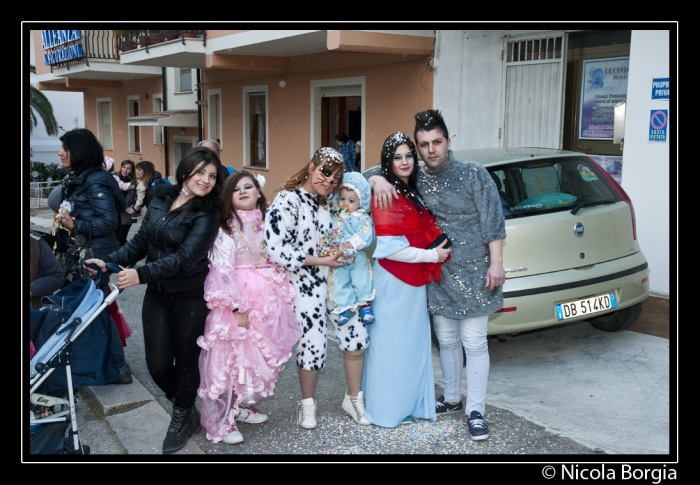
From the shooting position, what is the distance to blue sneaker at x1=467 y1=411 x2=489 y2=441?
3936 millimetres

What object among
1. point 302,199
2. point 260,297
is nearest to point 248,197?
point 302,199

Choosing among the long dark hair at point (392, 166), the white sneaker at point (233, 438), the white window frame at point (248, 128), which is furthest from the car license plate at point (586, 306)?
the white window frame at point (248, 128)

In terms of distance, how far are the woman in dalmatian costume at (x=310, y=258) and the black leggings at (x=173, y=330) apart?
1.77 ft

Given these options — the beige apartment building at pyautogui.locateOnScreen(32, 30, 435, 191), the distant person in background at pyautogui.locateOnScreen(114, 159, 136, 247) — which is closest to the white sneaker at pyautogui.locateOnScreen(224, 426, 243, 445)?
the distant person in background at pyautogui.locateOnScreen(114, 159, 136, 247)

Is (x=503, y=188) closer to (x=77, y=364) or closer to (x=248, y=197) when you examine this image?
(x=248, y=197)

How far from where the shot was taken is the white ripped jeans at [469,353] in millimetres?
4008

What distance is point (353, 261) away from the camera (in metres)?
3.99

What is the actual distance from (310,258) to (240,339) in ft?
2.02

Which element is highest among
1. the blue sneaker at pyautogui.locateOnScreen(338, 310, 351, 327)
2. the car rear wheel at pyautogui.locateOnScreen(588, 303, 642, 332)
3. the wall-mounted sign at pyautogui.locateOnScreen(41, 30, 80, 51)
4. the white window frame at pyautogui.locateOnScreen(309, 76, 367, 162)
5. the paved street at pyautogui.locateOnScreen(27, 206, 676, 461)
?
the wall-mounted sign at pyautogui.locateOnScreen(41, 30, 80, 51)

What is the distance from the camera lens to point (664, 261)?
→ 6395 millimetres

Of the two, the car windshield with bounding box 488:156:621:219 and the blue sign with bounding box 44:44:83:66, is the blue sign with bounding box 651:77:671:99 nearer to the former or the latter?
the car windshield with bounding box 488:156:621:219

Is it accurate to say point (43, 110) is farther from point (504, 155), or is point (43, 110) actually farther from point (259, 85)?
point (504, 155)

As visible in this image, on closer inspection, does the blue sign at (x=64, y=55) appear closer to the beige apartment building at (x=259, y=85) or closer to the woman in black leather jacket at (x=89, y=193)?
the beige apartment building at (x=259, y=85)

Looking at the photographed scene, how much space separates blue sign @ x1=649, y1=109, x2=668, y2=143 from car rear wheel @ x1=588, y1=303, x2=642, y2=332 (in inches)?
70.2
